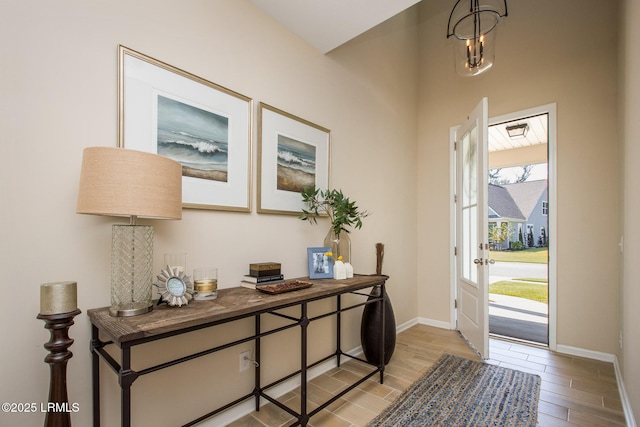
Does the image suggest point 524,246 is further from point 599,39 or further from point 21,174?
point 21,174

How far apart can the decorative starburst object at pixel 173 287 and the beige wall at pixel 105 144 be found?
23 cm

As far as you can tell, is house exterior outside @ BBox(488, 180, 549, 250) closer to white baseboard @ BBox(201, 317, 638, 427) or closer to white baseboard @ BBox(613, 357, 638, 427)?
white baseboard @ BBox(201, 317, 638, 427)

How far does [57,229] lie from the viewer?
1.31 metres

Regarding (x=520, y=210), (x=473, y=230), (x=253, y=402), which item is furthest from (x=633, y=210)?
(x=520, y=210)

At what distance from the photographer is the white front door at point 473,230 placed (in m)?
2.85

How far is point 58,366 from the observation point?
1.09m

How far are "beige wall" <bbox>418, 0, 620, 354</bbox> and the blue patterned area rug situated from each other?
1039 mm

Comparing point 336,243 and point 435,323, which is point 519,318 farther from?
point 336,243

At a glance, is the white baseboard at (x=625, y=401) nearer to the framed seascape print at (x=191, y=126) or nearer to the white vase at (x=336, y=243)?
the white vase at (x=336, y=243)

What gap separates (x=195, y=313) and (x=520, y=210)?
725 centimetres

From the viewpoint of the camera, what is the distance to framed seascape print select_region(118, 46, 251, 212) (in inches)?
60.1

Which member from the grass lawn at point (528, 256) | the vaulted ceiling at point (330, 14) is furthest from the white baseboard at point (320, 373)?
the grass lawn at point (528, 256)

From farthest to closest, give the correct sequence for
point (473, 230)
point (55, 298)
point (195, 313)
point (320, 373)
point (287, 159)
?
point (473, 230)
point (320, 373)
point (287, 159)
point (195, 313)
point (55, 298)

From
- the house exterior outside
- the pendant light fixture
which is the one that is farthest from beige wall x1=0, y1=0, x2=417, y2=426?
the house exterior outside
